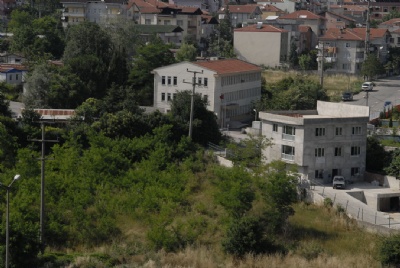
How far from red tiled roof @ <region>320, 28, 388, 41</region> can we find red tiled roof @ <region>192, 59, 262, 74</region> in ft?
58.6

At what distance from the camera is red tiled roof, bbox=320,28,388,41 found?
189 ft

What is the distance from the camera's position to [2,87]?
123 ft

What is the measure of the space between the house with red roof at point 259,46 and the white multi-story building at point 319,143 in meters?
26.5

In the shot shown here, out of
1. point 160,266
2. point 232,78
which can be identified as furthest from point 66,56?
point 160,266

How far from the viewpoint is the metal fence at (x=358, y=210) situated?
24.6 m

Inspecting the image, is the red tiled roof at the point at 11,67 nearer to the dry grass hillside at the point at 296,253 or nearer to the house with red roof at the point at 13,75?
the house with red roof at the point at 13,75

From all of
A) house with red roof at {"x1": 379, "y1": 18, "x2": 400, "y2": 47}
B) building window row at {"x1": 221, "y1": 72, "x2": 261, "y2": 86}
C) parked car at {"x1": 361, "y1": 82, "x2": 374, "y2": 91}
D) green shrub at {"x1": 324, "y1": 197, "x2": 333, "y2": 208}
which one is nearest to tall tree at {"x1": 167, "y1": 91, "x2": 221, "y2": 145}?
building window row at {"x1": 221, "y1": 72, "x2": 261, "y2": 86}

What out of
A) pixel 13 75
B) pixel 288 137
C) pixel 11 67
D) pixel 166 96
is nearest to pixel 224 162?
pixel 288 137

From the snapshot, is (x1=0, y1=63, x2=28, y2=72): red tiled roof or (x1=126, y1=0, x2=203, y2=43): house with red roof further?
(x1=126, y1=0, x2=203, y2=43): house with red roof

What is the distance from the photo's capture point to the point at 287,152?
28.6 meters

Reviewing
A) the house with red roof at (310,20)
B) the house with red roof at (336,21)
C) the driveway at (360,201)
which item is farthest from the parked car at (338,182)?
the house with red roof at (336,21)

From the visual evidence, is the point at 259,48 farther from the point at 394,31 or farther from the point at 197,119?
the point at 197,119

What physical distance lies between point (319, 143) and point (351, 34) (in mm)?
31446

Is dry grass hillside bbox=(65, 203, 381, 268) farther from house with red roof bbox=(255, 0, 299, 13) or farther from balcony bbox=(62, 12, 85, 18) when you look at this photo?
house with red roof bbox=(255, 0, 299, 13)
